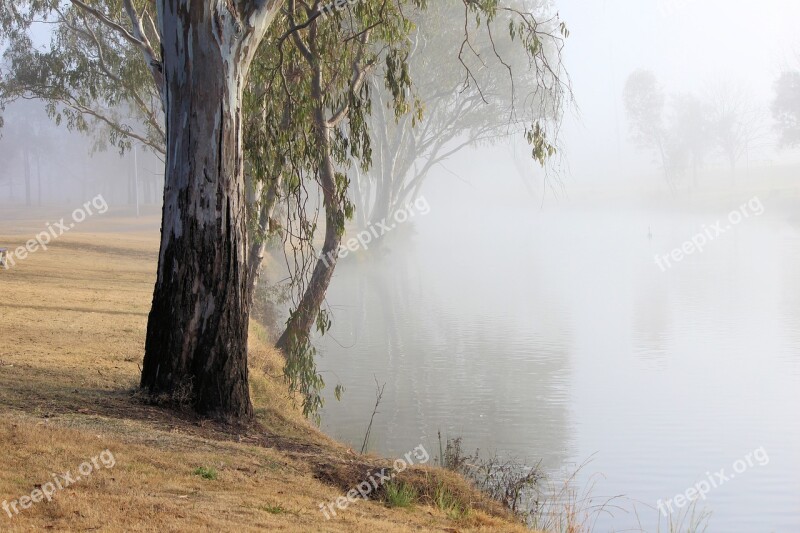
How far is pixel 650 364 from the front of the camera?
14695 millimetres

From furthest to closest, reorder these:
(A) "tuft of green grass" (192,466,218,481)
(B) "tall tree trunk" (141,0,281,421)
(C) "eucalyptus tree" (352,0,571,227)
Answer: (C) "eucalyptus tree" (352,0,571,227) < (B) "tall tree trunk" (141,0,281,421) < (A) "tuft of green grass" (192,466,218,481)

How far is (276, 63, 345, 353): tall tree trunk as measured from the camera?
9.61 metres

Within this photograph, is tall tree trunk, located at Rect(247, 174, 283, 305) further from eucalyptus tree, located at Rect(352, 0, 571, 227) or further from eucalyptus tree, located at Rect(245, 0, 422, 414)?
eucalyptus tree, located at Rect(352, 0, 571, 227)

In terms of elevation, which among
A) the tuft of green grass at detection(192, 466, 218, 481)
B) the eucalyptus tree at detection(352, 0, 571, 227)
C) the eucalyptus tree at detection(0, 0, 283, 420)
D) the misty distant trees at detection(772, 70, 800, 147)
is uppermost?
the misty distant trees at detection(772, 70, 800, 147)

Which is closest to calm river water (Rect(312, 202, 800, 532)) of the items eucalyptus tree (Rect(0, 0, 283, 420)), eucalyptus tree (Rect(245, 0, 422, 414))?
eucalyptus tree (Rect(245, 0, 422, 414))

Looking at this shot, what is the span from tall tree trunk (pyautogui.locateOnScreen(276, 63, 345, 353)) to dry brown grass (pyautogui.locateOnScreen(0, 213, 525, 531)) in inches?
33.2

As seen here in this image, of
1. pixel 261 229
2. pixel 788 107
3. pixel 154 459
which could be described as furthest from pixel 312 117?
pixel 788 107

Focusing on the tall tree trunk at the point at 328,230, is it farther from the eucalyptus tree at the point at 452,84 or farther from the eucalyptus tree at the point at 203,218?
the eucalyptus tree at the point at 452,84

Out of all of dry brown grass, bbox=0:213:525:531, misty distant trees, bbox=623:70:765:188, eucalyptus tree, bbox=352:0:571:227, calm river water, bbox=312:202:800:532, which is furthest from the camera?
misty distant trees, bbox=623:70:765:188

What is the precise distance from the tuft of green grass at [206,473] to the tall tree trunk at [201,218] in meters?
1.77

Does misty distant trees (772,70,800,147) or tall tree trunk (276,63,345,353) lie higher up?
misty distant trees (772,70,800,147)

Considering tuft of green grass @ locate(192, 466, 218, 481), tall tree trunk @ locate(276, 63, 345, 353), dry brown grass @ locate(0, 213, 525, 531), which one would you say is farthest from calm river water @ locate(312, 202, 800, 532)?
tuft of green grass @ locate(192, 466, 218, 481)

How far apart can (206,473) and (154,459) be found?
40 cm

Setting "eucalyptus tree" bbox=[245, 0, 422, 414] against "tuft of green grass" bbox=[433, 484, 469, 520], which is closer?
"tuft of green grass" bbox=[433, 484, 469, 520]
